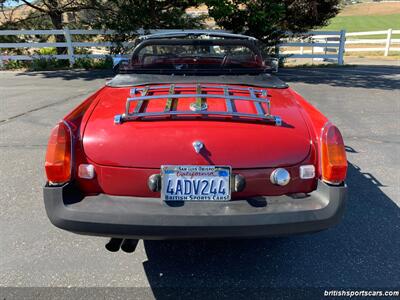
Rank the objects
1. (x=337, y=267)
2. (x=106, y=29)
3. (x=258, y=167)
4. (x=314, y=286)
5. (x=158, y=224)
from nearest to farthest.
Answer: (x=158, y=224) → (x=258, y=167) → (x=314, y=286) → (x=337, y=267) → (x=106, y=29)

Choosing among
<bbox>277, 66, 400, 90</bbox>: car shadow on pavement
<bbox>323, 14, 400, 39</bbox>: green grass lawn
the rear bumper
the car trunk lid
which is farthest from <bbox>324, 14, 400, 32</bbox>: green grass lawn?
the rear bumper

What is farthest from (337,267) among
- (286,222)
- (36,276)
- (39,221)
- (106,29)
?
(106,29)

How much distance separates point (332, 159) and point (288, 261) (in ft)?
2.91

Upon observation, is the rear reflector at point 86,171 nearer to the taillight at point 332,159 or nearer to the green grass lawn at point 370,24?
the taillight at point 332,159

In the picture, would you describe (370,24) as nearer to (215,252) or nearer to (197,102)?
(197,102)

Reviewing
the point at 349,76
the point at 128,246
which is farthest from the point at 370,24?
the point at 128,246

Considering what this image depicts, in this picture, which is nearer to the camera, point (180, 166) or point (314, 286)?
point (180, 166)

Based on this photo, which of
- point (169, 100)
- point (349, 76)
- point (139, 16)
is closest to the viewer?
point (169, 100)

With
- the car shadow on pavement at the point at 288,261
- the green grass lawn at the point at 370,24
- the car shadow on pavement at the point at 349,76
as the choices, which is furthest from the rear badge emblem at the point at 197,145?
the green grass lawn at the point at 370,24

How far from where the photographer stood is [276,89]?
3.10 m

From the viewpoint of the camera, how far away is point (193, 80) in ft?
10.2

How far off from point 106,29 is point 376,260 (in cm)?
1279

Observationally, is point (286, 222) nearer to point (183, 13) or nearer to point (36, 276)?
point (36, 276)

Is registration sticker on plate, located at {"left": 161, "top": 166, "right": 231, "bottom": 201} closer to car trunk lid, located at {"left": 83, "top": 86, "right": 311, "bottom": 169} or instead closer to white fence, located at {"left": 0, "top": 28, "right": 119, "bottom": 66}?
car trunk lid, located at {"left": 83, "top": 86, "right": 311, "bottom": 169}
